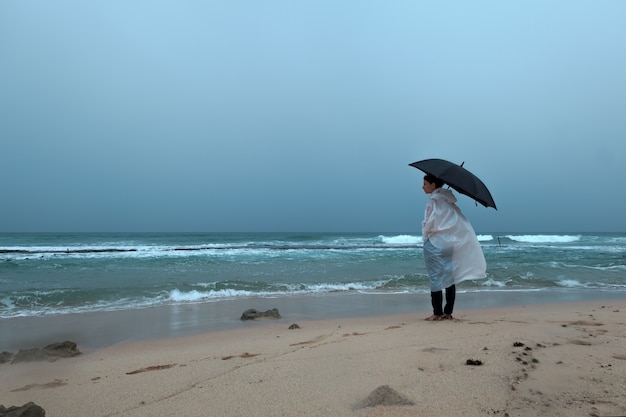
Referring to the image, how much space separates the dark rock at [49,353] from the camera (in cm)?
381

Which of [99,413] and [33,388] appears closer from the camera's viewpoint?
[99,413]

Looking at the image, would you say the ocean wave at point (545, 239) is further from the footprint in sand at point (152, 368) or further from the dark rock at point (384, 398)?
the dark rock at point (384, 398)

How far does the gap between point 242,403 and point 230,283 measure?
734cm

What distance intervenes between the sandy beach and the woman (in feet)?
2.17

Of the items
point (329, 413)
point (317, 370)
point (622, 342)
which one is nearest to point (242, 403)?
point (329, 413)

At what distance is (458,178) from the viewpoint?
460 cm

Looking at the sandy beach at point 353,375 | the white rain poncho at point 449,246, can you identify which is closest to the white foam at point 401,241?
the white rain poncho at point 449,246

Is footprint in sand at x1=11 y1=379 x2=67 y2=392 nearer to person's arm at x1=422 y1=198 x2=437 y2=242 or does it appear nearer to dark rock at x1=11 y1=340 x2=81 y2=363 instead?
dark rock at x1=11 y1=340 x2=81 y2=363

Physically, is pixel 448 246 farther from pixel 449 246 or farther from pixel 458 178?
pixel 458 178

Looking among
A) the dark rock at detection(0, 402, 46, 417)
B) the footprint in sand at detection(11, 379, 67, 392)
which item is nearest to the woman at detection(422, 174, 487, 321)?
the footprint in sand at detection(11, 379, 67, 392)

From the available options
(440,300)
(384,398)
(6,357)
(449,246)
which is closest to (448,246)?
(449,246)

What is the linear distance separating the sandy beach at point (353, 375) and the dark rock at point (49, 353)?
0.41ft

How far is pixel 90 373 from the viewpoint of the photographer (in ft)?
10.6

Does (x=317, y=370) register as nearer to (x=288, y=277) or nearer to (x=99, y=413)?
(x=99, y=413)
